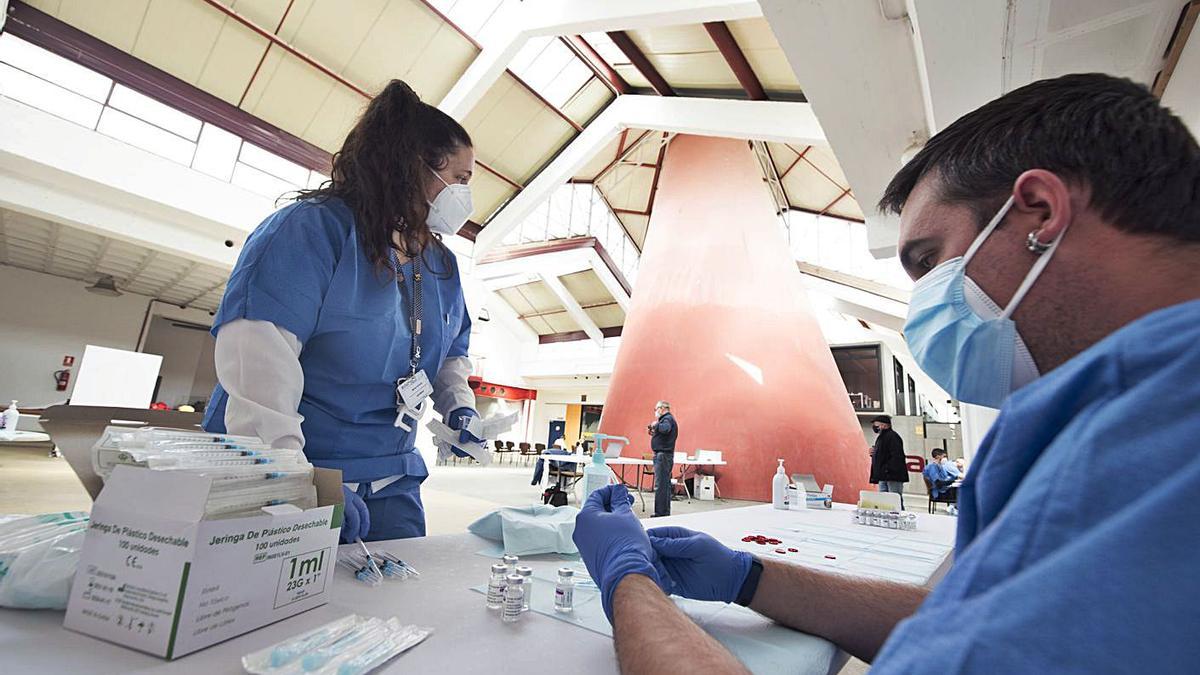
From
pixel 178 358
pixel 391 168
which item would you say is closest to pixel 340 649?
pixel 391 168

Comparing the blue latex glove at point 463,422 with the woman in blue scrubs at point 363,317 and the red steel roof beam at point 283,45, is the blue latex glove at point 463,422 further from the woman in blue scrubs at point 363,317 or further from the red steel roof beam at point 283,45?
the red steel roof beam at point 283,45

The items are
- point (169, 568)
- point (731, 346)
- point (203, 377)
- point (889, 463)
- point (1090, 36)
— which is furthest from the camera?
point (203, 377)

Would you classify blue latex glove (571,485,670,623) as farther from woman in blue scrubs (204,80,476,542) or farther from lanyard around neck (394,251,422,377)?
lanyard around neck (394,251,422,377)

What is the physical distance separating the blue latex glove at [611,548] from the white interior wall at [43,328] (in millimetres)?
13758

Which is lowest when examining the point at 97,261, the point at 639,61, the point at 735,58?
the point at 97,261

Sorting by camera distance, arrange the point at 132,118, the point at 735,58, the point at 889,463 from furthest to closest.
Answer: the point at 735,58 < the point at 132,118 < the point at 889,463

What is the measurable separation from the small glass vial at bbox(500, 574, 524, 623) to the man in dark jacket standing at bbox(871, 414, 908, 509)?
20.0 feet

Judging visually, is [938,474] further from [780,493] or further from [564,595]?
[564,595]

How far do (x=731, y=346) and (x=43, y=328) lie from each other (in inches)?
533

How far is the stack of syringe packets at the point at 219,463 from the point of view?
1.73 ft

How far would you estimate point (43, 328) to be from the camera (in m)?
10.3

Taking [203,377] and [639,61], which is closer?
[639,61]

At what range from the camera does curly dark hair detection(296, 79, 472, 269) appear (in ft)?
3.63

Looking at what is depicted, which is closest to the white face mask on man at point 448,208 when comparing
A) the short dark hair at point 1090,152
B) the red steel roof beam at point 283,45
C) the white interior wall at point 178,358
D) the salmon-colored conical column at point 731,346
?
the short dark hair at point 1090,152
